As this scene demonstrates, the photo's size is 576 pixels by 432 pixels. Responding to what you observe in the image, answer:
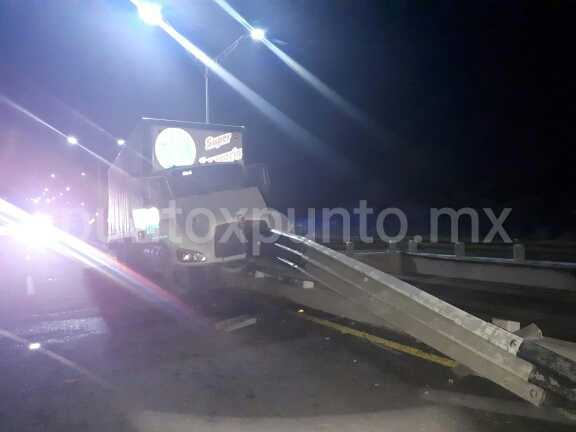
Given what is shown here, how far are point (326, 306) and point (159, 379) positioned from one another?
150 inches

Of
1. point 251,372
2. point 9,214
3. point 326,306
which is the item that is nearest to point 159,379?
point 251,372

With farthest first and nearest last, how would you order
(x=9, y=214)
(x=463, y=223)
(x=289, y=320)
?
(x=9, y=214) < (x=463, y=223) < (x=289, y=320)

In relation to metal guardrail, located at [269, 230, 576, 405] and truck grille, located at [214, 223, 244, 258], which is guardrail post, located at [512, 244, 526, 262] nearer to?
truck grille, located at [214, 223, 244, 258]

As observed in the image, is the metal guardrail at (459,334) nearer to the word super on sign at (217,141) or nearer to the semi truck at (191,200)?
the semi truck at (191,200)

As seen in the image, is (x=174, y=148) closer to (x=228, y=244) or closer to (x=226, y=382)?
(x=228, y=244)

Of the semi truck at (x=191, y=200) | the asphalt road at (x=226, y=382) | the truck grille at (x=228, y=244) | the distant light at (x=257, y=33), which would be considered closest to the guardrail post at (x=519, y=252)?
the semi truck at (x=191, y=200)

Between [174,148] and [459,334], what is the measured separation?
9.79 metres

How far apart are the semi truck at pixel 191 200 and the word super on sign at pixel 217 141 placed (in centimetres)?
3

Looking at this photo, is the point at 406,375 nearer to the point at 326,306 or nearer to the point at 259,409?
the point at 259,409

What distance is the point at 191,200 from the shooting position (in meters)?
11.4

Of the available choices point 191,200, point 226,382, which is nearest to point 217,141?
point 191,200

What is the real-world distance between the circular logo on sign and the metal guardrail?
305 inches

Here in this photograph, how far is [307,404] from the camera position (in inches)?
205

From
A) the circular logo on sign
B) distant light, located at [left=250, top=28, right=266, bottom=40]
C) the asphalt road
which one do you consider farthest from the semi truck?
distant light, located at [left=250, top=28, right=266, bottom=40]
